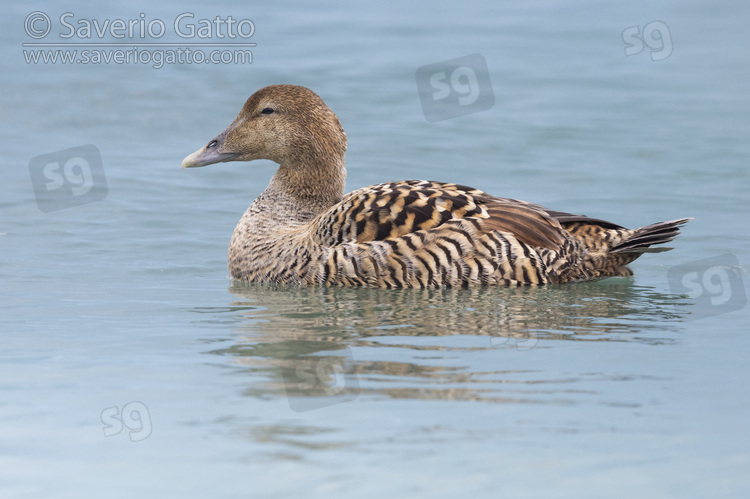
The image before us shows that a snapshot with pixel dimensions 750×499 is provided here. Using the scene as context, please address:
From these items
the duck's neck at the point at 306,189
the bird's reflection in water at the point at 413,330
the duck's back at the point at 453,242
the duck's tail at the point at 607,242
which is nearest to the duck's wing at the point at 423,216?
the duck's back at the point at 453,242

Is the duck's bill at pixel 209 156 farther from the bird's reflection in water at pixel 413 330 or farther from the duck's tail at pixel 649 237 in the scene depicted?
the duck's tail at pixel 649 237

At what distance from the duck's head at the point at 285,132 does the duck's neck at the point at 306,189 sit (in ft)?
0.13

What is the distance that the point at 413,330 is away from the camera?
589cm

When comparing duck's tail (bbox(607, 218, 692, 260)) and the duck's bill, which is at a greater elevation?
the duck's bill

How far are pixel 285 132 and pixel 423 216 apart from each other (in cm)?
151

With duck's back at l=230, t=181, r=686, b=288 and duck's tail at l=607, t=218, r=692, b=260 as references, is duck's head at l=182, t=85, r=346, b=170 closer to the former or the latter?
duck's back at l=230, t=181, r=686, b=288

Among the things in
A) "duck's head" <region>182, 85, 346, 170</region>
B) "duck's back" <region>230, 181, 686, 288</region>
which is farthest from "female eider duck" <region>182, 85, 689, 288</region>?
"duck's head" <region>182, 85, 346, 170</region>

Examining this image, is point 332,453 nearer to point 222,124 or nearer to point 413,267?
point 413,267

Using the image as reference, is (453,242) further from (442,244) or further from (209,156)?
(209,156)

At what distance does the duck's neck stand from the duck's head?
0.13 feet

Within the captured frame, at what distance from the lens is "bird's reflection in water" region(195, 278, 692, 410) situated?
4.88m

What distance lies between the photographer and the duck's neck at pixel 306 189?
8.08 m

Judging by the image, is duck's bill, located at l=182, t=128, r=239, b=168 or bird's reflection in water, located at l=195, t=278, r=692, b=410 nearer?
bird's reflection in water, located at l=195, t=278, r=692, b=410

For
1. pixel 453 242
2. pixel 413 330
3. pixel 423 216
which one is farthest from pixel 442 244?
pixel 413 330
